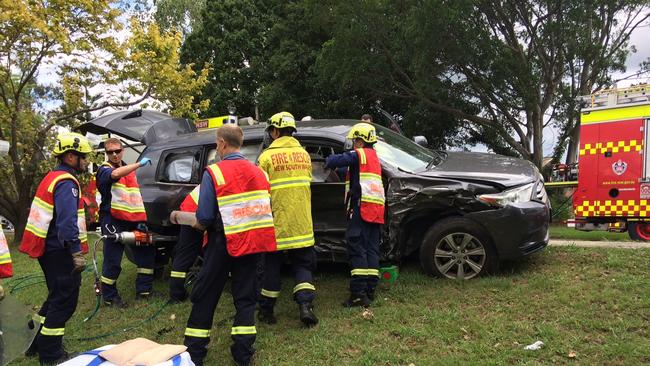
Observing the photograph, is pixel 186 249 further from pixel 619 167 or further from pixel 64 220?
pixel 619 167

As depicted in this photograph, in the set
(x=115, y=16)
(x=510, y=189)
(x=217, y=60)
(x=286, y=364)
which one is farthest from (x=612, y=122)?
(x=217, y=60)

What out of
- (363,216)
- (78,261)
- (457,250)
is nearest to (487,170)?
(457,250)

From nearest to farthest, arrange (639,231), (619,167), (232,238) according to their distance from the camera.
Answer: (232,238) → (639,231) → (619,167)

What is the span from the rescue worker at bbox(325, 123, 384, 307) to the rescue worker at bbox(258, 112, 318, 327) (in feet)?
1.37

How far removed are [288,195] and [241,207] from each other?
0.80m

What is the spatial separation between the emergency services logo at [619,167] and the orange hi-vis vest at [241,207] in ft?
26.9

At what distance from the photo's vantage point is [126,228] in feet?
18.5

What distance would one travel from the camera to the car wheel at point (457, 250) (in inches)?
192

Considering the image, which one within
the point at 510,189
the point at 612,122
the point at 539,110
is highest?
the point at 539,110

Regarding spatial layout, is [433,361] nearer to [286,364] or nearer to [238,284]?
[286,364]

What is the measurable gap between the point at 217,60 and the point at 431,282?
19.9m

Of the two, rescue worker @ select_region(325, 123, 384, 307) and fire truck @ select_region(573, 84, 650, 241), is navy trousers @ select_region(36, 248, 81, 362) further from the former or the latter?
fire truck @ select_region(573, 84, 650, 241)

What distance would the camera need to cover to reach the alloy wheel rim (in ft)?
16.1

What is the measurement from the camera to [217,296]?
3.72 meters
